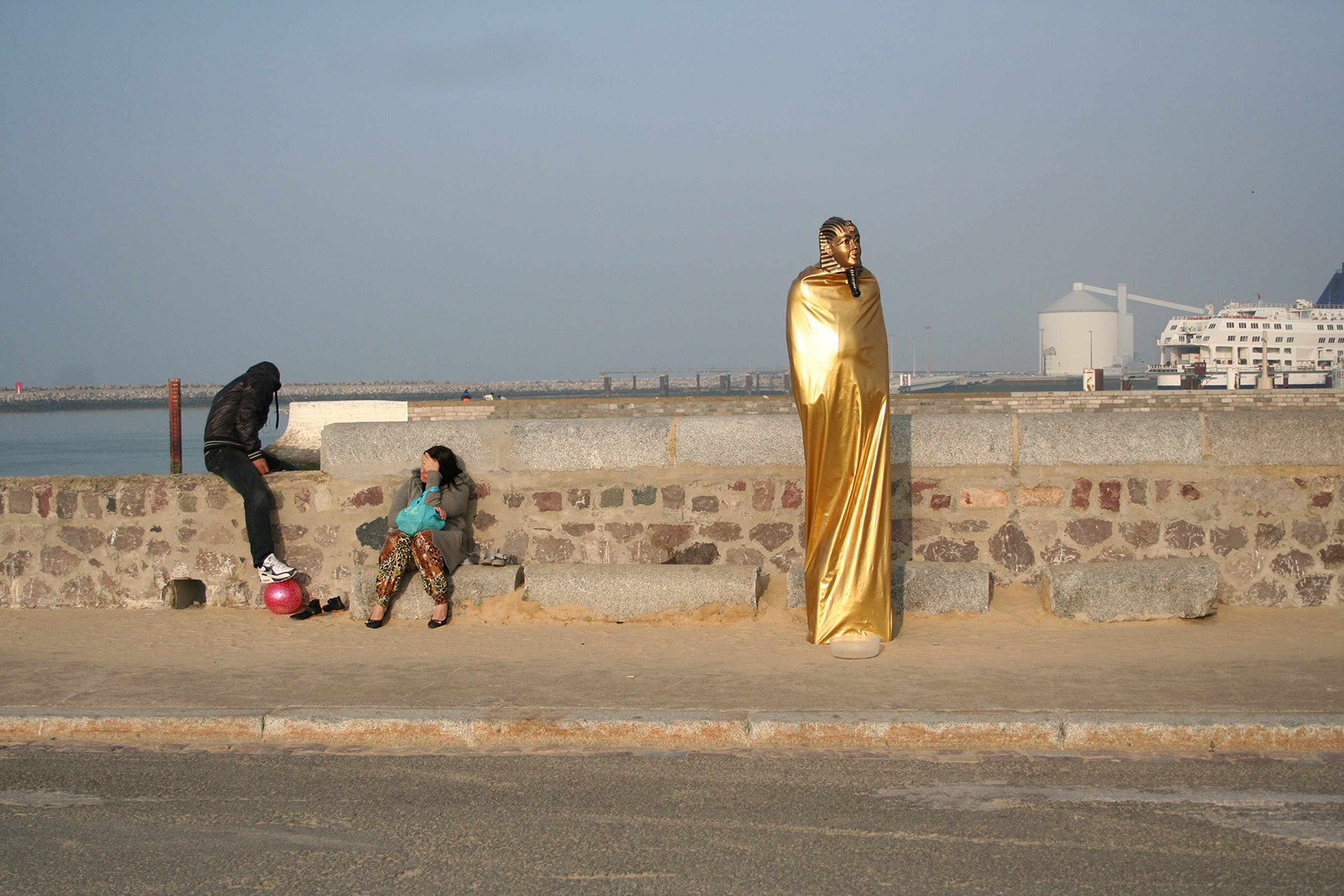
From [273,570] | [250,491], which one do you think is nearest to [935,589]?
[273,570]

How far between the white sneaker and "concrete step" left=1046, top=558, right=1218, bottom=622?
4.68 metres

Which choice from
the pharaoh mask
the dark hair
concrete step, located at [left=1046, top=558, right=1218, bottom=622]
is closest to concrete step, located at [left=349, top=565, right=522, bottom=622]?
the dark hair

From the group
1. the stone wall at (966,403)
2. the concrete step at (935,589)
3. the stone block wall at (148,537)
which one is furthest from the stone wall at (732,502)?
the stone wall at (966,403)

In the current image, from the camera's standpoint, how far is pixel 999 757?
15.5 feet

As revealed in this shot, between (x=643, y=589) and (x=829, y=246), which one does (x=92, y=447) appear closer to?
(x=643, y=589)

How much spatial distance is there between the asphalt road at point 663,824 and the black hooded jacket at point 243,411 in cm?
313

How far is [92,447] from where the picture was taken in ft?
156

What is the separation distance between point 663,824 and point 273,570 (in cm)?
434

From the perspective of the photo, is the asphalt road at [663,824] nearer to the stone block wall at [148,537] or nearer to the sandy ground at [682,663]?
the sandy ground at [682,663]

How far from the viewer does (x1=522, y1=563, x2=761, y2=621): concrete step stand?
697 cm

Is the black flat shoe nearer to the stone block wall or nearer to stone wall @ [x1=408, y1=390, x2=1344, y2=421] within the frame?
the stone block wall

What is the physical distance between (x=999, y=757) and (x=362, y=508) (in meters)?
4.56

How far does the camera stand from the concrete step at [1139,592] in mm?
6676

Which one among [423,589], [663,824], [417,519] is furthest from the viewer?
[423,589]
